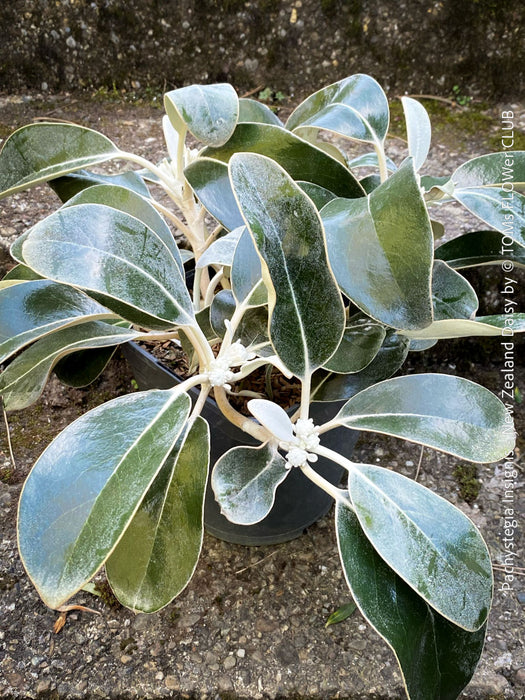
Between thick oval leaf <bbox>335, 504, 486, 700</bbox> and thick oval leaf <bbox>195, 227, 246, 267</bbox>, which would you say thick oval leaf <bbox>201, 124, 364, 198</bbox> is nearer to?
thick oval leaf <bbox>195, 227, 246, 267</bbox>

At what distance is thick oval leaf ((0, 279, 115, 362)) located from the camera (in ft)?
2.27

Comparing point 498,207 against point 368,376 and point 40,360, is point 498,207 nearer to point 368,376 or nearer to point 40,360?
point 368,376

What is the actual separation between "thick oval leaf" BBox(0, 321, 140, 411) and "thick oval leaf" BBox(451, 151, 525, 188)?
1.74ft

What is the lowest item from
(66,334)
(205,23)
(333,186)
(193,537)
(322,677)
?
(322,677)

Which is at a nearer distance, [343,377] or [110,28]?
[343,377]

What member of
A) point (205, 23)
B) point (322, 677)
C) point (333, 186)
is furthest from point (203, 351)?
point (205, 23)

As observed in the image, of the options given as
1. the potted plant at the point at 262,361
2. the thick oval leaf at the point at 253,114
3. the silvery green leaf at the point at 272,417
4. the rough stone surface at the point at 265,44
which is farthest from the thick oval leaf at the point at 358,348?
the rough stone surface at the point at 265,44

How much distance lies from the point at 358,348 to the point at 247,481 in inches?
8.2

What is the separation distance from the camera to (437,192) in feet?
2.56

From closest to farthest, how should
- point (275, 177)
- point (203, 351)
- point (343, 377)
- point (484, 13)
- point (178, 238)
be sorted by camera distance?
1. point (275, 177)
2. point (203, 351)
3. point (343, 377)
4. point (178, 238)
5. point (484, 13)

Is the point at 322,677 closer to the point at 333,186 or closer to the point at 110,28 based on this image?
the point at 333,186

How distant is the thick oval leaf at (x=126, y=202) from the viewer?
663mm

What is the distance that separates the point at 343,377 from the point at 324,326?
18 centimetres

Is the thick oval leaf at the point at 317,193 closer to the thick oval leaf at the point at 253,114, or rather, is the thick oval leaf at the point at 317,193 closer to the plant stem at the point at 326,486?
the thick oval leaf at the point at 253,114
